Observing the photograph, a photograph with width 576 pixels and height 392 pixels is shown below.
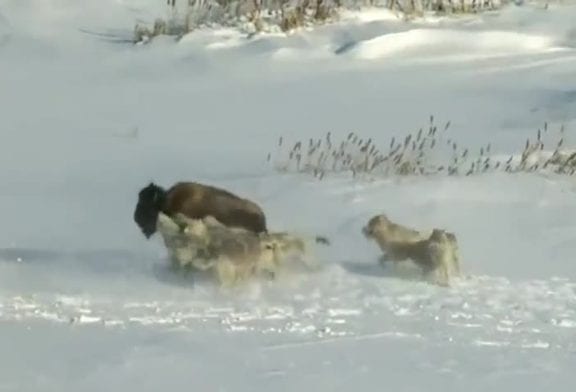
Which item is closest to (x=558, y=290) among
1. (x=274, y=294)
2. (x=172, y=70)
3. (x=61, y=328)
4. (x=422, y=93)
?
(x=274, y=294)

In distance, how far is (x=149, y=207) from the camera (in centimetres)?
648

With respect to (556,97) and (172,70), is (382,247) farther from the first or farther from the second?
(172,70)

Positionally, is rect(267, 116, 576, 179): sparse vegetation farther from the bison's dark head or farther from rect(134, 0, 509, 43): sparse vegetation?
rect(134, 0, 509, 43): sparse vegetation

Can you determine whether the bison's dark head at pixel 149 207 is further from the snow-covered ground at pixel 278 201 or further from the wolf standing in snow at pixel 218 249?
the wolf standing in snow at pixel 218 249

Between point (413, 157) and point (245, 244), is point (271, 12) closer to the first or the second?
point (413, 157)

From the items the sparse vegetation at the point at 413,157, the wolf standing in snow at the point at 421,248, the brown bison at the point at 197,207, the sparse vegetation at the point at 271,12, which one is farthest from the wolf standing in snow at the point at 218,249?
the sparse vegetation at the point at 271,12

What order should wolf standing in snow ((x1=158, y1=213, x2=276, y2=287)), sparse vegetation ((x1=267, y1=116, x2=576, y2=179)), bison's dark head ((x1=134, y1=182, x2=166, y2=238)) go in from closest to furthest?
wolf standing in snow ((x1=158, y1=213, x2=276, y2=287)) < bison's dark head ((x1=134, y1=182, x2=166, y2=238)) < sparse vegetation ((x1=267, y1=116, x2=576, y2=179))

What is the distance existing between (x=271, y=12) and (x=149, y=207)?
19.9ft

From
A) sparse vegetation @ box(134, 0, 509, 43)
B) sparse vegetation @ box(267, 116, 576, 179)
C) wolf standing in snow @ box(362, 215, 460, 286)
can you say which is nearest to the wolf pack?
wolf standing in snow @ box(362, 215, 460, 286)

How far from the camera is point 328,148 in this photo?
27.7ft

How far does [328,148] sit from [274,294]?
8.65 ft

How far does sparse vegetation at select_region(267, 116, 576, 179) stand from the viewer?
7891 mm

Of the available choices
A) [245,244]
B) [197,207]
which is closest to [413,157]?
[197,207]

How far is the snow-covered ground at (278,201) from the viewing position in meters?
5.09
